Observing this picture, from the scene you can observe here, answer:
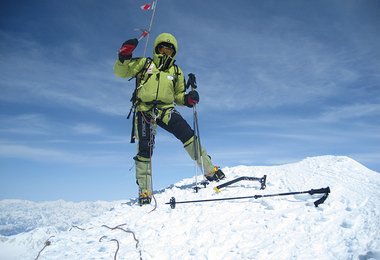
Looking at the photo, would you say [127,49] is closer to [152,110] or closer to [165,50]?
[165,50]

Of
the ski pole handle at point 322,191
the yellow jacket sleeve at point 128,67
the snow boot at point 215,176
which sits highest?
the yellow jacket sleeve at point 128,67

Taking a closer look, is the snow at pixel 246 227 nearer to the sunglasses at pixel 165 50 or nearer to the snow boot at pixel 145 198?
the snow boot at pixel 145 198

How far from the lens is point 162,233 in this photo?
16.1 ft

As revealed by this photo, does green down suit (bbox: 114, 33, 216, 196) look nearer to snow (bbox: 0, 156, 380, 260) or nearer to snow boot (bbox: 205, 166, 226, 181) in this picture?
snow boot (bbox: 205, 166, 226, 181)

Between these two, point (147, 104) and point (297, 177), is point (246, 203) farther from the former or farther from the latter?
point (147, 104)

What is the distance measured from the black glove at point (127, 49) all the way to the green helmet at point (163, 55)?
952 millimetres

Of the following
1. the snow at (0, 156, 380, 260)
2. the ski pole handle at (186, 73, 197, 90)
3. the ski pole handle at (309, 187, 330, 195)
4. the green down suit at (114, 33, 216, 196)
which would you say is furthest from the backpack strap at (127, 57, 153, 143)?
the ski pole handle at (309, 187, 330, 195)

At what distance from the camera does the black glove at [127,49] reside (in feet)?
21.5

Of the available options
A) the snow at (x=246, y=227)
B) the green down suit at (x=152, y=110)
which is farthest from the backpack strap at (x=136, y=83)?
the snow at (x=246, y=227)

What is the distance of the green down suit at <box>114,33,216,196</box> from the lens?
7.21 metres

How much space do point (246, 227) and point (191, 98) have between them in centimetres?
425

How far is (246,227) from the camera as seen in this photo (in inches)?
170

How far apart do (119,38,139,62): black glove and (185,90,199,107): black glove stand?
1.95 meters

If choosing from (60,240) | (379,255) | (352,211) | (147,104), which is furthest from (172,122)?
(379,255)
